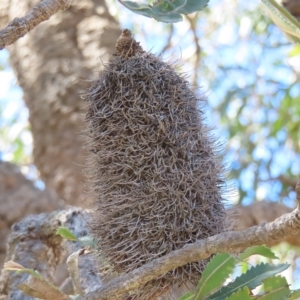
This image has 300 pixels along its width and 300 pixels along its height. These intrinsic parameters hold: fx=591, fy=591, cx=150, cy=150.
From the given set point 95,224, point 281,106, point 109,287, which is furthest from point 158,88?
point 281,106

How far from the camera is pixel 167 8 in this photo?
1.06 m

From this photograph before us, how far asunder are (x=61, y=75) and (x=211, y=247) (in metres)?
2.09

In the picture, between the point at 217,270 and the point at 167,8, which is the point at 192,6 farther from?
the point at 217,270

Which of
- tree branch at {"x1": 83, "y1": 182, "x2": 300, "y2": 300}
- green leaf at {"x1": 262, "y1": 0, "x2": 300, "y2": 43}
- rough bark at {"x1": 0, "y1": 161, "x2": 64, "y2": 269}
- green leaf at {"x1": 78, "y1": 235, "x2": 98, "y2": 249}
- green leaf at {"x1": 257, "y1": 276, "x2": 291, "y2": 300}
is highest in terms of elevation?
green leaf at {"x1": 262, "y1": 0, "x2": 300, "y2": 43}

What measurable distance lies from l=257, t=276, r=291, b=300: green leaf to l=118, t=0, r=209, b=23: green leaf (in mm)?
460

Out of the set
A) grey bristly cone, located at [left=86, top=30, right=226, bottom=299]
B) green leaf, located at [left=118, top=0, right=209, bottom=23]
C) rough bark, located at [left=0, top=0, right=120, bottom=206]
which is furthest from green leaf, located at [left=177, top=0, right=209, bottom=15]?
rough bark, located at [left=0, top=0, right=120, bottom=206]

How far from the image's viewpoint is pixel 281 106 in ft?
11.0

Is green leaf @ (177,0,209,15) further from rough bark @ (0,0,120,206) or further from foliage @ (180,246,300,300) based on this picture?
rough bark @ (0,0,120,206)

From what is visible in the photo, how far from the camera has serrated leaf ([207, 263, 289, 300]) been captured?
0.86 metres

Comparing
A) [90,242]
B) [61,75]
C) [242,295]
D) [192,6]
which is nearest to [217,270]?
[242,295]

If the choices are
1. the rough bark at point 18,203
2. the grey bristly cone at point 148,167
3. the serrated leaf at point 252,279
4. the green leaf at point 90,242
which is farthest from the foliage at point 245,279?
the rough bark at point 18,203

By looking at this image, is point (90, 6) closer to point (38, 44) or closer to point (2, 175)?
point (38, 44)

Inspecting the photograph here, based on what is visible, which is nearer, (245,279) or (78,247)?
(245,279)

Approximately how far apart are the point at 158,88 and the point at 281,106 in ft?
7.93
